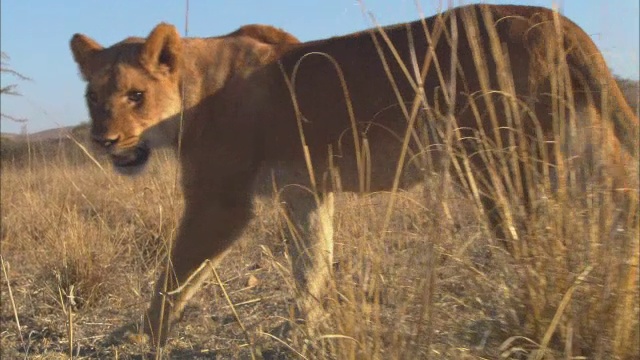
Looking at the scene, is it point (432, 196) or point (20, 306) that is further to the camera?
point (20, 306)

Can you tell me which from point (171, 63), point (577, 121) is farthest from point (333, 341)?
point (171, 63)

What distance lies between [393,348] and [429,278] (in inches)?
8.0

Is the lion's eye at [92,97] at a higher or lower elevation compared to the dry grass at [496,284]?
higher

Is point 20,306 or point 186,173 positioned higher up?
point 186,173

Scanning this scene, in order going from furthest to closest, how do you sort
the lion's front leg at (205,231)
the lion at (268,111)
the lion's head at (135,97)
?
the lion's head at (135,97) → the lion's front leg at (205,231) → the lion at (268,111)

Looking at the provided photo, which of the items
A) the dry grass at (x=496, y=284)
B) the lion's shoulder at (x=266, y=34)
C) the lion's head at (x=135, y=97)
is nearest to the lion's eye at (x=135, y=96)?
the lion's head at (x=135, y=97)

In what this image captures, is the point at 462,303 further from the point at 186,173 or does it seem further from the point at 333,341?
the point at 186,173

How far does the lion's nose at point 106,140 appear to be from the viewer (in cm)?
371

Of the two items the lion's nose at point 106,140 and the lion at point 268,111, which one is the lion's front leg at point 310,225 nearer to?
the lion at point 268,111

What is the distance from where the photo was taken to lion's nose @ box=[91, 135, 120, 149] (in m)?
3.71

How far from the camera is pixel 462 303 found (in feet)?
7.31

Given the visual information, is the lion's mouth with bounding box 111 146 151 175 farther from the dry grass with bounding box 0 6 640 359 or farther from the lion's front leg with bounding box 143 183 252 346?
the dry grass with bounding box 0 6 640 359

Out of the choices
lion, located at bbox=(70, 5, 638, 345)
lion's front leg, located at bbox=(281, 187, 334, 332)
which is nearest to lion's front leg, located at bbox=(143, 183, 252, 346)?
lion, located at bbox=(70, 5, 638, 345)

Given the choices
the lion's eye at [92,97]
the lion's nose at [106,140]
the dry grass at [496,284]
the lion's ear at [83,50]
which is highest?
the lion's ear at [83,50]
